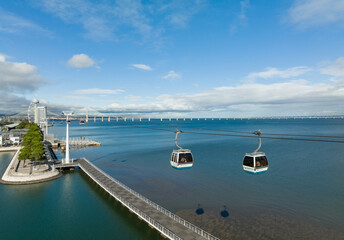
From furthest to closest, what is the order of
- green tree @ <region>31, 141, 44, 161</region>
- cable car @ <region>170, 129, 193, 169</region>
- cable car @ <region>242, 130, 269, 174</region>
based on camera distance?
green tree @ <region>31, 141, 44, 161</region>
cable car @ <region>170, 129, 193, 169</region>
cable car @ <region>242, 130, 269, 174</region>

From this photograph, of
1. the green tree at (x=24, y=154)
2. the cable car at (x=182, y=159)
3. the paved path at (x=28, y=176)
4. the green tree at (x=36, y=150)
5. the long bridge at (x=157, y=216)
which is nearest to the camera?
the long bridge at (x=157, y=216)

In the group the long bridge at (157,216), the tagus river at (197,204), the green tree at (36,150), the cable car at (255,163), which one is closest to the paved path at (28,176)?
the tagus river at (197,204)

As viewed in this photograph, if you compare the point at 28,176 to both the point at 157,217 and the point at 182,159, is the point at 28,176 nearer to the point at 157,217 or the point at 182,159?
the point at 157,217

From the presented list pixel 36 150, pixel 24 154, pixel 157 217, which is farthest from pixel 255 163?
pixel 24 154

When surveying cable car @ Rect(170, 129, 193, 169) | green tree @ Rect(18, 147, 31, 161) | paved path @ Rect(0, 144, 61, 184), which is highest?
cable car @ Rect(170, 129, 193, 169)

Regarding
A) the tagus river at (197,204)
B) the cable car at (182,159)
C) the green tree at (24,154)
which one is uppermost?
the cable car at (182,159)

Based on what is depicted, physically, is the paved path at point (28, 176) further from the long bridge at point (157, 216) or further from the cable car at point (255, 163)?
the cable car at point (255, 163)

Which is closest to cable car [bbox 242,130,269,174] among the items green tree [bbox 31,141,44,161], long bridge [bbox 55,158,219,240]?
long bridge [bbox 55,158,219,240]

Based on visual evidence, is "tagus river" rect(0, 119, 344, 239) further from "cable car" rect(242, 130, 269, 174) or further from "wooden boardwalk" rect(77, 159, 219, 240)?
"cable car" rect(242, 130, 269, 174)
